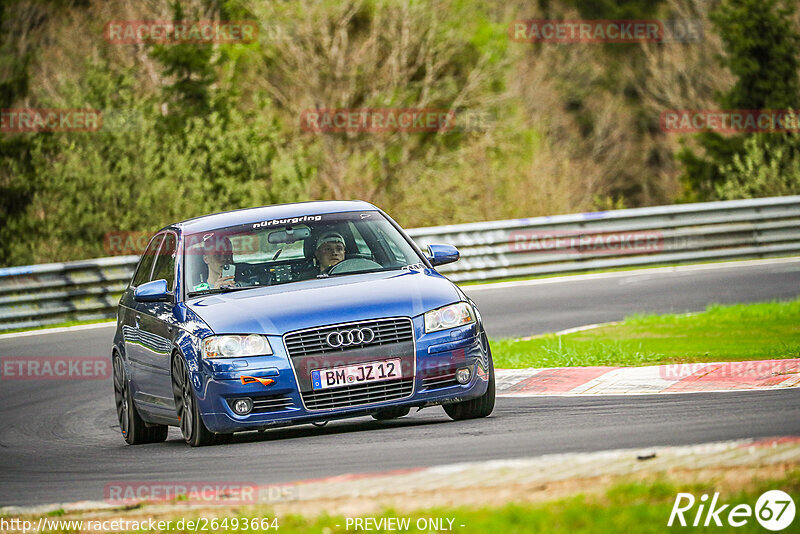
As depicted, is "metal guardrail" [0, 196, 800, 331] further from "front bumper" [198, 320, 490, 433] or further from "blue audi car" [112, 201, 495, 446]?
"front bumper" [198, 320, 490, 433]

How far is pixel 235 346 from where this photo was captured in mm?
8688

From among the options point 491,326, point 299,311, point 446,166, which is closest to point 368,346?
point 299,311

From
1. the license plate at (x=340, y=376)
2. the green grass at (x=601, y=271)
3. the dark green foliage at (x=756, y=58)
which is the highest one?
the dark green foliage at (x=756, y=58)

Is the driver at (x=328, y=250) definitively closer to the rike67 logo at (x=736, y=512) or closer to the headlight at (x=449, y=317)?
the headlight at (x=449, y=317)

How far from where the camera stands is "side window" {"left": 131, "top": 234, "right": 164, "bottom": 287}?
1110cm

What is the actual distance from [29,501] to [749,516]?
3988 millimetres

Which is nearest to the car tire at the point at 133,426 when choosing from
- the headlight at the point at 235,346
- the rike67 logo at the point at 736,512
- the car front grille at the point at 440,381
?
the headlight at the point at 235,346

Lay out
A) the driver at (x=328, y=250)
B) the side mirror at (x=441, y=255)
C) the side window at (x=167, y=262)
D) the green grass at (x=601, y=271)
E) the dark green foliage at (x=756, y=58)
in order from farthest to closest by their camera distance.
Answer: the dark green foliage at (x=756, y=58)
the green grass at (x=601, y=271)
the side window at (x=167, y=262)
the side mirror at (x=441, y=255)
the driver at (x=328, y=250)

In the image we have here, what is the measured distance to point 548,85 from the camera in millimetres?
55250

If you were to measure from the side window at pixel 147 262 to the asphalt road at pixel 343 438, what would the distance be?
126 cm

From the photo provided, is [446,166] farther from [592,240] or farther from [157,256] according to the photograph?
[157,256]

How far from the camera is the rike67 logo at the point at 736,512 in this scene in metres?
4.91

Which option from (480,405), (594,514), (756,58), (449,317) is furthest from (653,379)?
(756,58)

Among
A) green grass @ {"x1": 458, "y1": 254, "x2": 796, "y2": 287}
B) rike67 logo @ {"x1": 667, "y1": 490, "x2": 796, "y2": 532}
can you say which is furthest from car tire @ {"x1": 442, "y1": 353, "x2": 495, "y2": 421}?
green grass @ {"x1": 458, "y1": 254, "x2": 796, "y2": 287}
